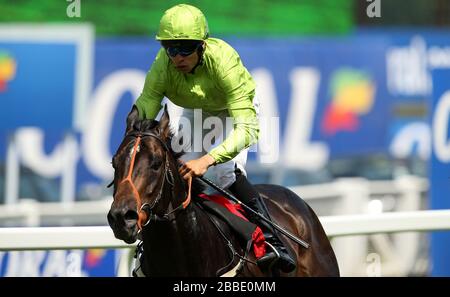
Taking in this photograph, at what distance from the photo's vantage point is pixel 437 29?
50.0 feet

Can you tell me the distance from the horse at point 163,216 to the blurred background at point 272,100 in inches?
112

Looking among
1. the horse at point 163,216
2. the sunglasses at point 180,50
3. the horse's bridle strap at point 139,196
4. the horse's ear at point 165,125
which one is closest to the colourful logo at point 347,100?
the horse at point 163,216

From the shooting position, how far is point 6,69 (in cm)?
1092

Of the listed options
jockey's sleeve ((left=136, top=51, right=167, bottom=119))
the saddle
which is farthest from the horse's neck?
jockey's sleeve ((left=136, top=51, right=167, bottom=119))

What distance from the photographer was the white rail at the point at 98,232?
5434 mm

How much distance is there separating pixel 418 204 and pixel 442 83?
2.99 m

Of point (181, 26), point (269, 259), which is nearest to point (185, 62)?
point (181, 26)

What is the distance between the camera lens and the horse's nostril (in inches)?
162

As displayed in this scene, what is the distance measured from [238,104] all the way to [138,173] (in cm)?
77

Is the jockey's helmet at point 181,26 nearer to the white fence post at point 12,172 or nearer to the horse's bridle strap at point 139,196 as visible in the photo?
the horse's bridle strap at point 139,196

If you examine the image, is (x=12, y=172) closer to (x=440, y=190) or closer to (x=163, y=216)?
(x=440, y=190)

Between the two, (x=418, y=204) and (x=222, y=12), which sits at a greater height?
(x=222, y=12)
